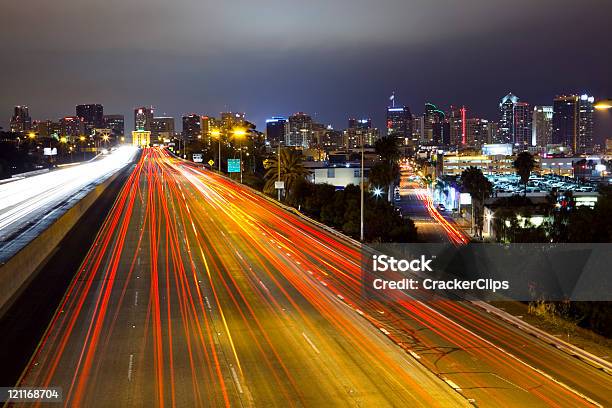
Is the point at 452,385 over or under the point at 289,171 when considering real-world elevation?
under

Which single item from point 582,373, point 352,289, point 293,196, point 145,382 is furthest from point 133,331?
point 293,196

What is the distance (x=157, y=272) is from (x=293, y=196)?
131 ft

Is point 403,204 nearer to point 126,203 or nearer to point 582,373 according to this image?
point 126,203

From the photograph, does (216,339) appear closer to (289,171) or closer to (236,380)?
(236,380)

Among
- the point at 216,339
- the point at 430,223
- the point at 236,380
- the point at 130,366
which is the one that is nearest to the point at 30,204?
the point at 216,339

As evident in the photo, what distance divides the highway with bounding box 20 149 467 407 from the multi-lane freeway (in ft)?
0.18

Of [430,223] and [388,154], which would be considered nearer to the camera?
[430,223]

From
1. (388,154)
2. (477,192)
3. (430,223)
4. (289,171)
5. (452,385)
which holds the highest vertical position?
(388,154)

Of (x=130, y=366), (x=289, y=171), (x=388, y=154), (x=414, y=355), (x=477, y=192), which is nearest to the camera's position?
(x=130, y=366)

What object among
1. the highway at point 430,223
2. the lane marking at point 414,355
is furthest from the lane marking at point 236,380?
the highway at point 430,223

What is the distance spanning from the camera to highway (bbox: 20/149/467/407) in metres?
→ 14.3

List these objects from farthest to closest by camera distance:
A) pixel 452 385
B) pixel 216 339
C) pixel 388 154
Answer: pixel 388 154, pixel 216 339, pixel 452 385

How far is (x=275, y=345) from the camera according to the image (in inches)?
701

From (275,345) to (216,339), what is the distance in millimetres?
1778
